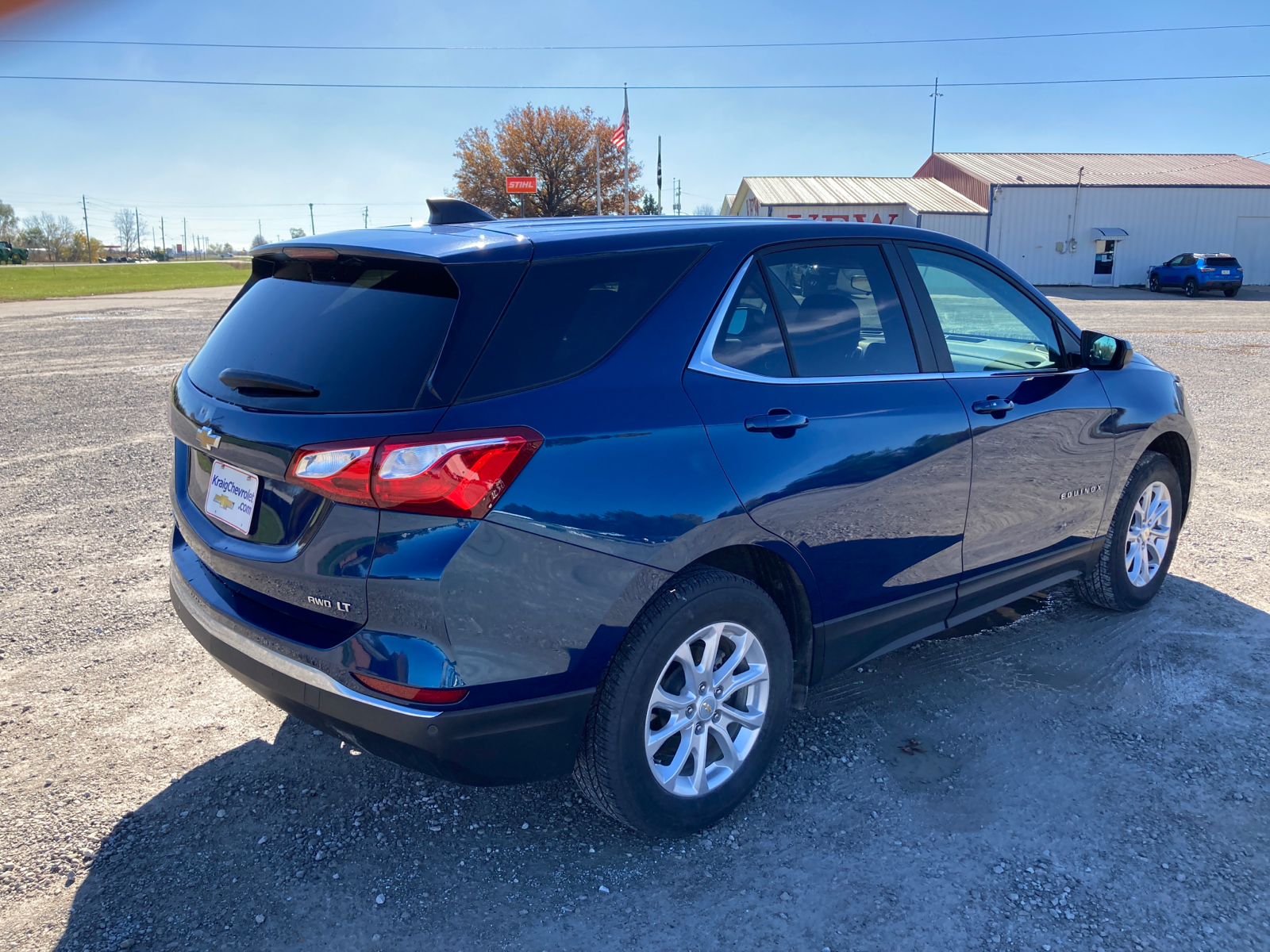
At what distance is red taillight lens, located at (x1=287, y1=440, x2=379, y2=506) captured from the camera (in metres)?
2.12

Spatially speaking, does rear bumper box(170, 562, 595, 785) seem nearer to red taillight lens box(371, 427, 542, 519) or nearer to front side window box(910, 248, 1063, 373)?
red taillight lens box(371, 427, 542, 519)

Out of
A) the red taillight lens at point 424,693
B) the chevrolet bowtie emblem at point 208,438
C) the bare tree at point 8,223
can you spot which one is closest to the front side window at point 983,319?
the red taillight lens at point 424,693

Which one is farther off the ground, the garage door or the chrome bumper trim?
the garage door

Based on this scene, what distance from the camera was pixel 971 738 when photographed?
10.7 feet

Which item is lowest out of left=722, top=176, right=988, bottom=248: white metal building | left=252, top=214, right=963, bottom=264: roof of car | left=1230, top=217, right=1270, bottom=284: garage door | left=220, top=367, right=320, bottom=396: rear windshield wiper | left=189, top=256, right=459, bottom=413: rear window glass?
left=220, top=367, right=320, bottom=396: rear windshield wiper

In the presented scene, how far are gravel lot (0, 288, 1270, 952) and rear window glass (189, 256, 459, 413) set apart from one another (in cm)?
133

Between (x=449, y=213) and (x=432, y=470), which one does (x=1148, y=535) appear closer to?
(x=449, y=213)

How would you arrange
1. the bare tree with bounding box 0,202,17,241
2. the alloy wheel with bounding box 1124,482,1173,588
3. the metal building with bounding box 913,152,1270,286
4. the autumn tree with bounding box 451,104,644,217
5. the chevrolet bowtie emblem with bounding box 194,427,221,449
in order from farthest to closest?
1. the bare tree with bounding box 0,202,17,241
2. the autumn tree with bounding box 451,104,644,217
3. the metal building with bounding box 913,152,1270,286
4. the alloy wheel with bounding box 1124,482,1173,588
5. the chevrolet bowtie emblem with bounding box 194,427,221,449

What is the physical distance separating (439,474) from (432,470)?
0.02 metres

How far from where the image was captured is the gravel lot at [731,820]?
2.35 meters

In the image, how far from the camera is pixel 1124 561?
13.8 feet

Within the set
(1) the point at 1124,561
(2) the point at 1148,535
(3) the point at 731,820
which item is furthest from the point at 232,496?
(2) the point at 1148,535

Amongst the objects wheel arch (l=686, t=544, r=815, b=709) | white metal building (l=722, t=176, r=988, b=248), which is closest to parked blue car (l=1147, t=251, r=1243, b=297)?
white metal building (l=722, t=176, r=988, b=248)

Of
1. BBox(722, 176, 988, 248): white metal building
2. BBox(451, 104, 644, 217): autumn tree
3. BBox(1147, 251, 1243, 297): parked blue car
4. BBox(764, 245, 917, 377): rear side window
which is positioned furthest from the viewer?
BBox(451, 104, 644, 217): autumn tree
